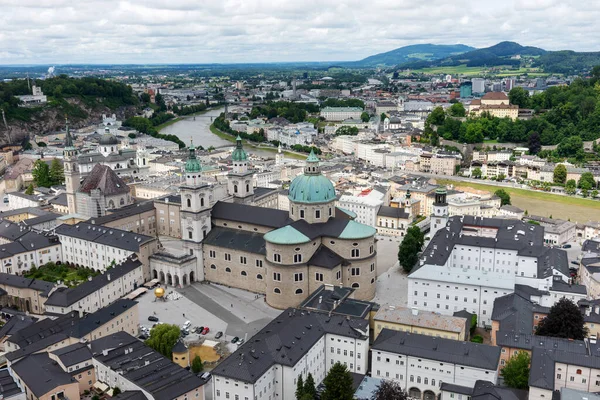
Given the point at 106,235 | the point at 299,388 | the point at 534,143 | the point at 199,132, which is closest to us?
the point at 299,388

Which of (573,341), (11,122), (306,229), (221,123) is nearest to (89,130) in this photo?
(11,122)

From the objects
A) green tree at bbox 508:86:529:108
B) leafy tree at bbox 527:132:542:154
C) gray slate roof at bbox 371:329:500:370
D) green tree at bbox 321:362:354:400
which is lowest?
green tree at bbox 321:362:354:400

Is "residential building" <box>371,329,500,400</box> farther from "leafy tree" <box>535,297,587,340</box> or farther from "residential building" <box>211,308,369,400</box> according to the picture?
"leafy tree" <box>535,297,587,340</box>

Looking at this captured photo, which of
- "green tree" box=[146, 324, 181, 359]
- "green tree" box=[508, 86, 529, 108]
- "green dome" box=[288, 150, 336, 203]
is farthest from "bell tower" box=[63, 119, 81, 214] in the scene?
"green tree" box=[508, 86, 529, 108]

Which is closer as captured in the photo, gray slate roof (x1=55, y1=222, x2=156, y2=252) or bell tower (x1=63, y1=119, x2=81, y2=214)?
gray slate roof (x1=55, y1=222, x2=156, y2=252)

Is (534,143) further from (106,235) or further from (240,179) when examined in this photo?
(106,235)

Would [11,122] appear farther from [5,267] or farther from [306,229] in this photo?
[306,229]

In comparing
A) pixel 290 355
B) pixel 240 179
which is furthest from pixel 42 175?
pixel 290 355
